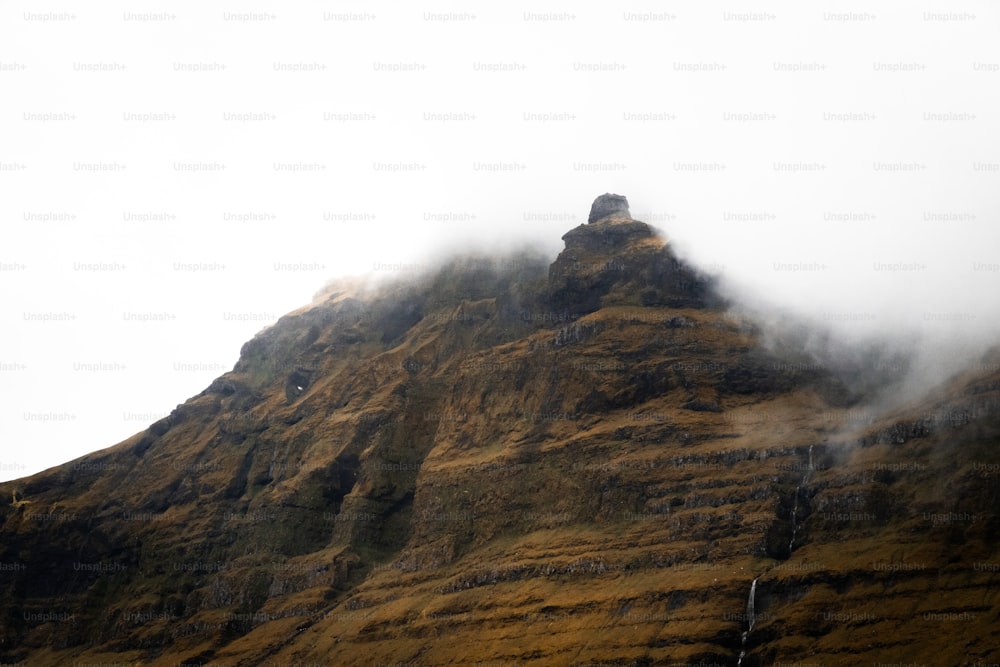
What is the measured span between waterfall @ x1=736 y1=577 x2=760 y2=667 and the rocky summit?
260 millimetres

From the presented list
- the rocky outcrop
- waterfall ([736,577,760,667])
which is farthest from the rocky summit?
the rocky outcrop

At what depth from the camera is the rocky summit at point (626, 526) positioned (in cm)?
12988

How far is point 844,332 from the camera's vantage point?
586ft

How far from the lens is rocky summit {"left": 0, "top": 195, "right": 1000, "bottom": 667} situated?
130 m

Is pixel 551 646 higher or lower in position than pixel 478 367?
lower

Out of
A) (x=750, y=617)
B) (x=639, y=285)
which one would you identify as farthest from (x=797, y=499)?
(x=639, y=285)

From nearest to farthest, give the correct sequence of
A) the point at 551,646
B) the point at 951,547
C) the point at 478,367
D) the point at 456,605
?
1. the point at 951,547
2. the point at 551,646
3. the point at 456,605
4. the point at 478,367

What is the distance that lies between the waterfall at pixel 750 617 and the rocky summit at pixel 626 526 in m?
0.26

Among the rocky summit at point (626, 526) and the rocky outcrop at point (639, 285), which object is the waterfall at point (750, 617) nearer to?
the rocky summit at point (626, 526)

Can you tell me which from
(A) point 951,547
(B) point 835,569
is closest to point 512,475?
(B) point 835,569

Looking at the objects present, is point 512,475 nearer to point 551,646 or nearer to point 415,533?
point 415,533

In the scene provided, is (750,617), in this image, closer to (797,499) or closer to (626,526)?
(797,499)

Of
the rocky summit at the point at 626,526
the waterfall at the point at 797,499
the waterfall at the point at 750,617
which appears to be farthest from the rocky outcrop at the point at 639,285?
the waterfall at the point at 750,617

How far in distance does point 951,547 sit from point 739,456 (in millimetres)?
34215
